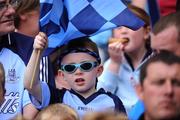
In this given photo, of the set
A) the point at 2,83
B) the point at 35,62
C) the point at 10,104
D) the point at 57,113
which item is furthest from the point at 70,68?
the point at 57,113

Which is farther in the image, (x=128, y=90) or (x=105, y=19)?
(x=128, y=90)

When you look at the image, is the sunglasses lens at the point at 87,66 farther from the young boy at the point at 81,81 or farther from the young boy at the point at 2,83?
the young boy at the point at 2,83

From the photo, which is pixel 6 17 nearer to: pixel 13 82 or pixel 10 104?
pixel 13 82

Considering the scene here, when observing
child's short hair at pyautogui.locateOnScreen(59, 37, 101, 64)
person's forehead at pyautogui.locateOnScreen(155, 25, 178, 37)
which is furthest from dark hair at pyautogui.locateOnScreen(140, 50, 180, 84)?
child's short hair at pyautogui.locateOnScreen(59, 37, 101, 64)

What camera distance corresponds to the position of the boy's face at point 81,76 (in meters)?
6.36

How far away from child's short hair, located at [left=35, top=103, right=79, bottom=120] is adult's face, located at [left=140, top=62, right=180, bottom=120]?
0.97 meters

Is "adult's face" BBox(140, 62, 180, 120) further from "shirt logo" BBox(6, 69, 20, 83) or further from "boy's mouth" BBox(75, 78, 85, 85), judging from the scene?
"shirt logo" BBox(6, 69, 20, 83)

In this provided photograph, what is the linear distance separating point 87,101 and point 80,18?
2.12 feet

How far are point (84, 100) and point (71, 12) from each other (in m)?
0.69

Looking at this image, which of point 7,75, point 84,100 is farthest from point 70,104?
point 7,75

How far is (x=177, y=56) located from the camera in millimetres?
4852

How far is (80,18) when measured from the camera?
6.55 meters

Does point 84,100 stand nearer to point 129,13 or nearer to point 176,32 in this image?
point 129,13

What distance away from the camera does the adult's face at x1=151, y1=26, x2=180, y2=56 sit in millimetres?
5238
